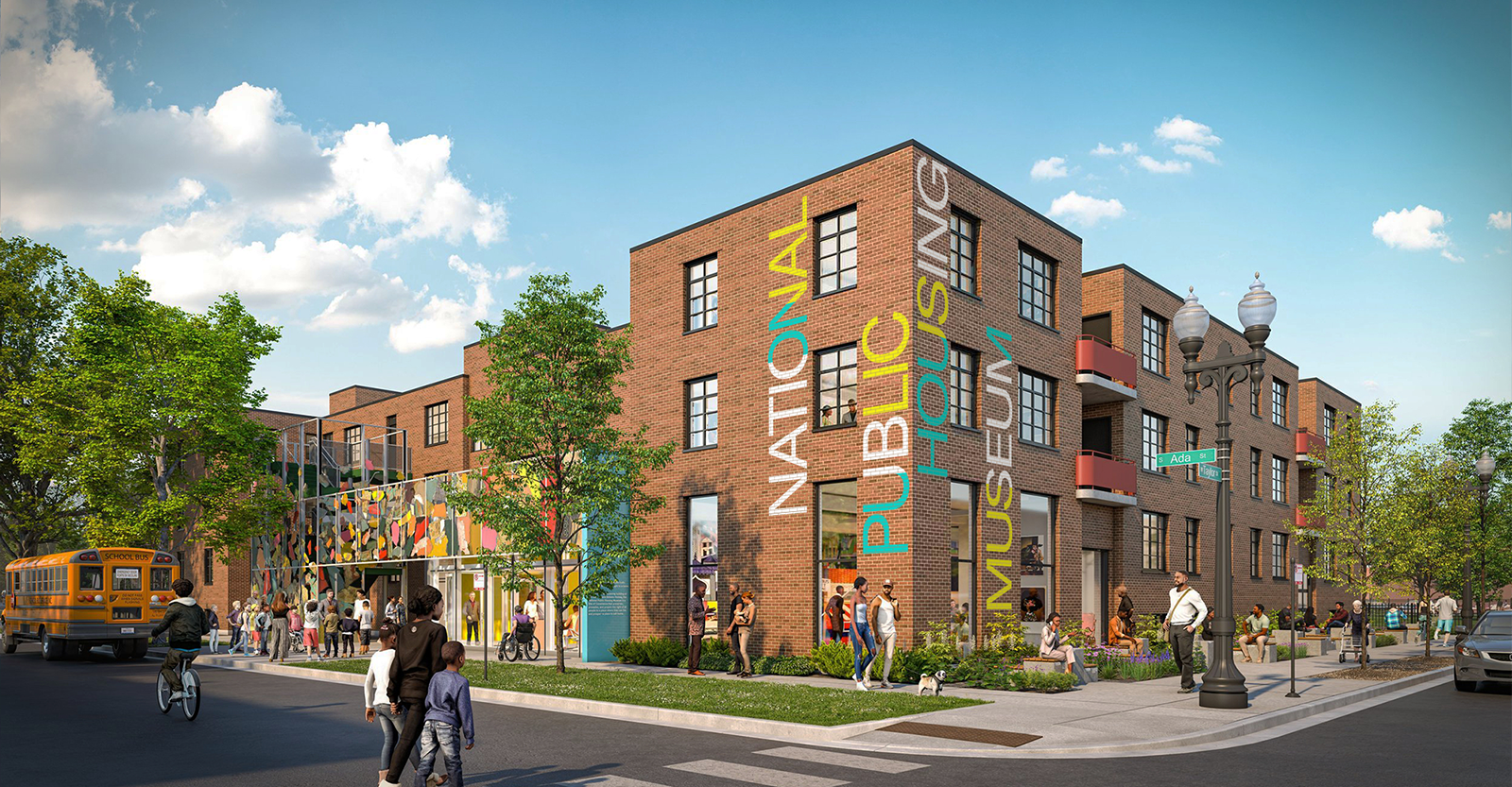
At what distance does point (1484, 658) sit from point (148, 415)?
38.4m

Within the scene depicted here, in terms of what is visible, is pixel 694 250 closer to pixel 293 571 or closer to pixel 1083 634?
pixel 1083 634

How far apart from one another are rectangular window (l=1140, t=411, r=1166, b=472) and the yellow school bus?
95.6ft

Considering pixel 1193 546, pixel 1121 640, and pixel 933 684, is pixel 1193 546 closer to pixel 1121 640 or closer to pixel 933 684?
pixel 1121 640

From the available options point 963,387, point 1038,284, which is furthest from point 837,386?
point 1038,284

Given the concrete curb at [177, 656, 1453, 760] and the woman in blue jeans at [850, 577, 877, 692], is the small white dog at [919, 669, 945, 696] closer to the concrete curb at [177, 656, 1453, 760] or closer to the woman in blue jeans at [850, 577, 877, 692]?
the woman in blue jeans at [850, 577, 877, 692]

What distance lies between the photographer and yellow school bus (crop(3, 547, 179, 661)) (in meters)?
29.0

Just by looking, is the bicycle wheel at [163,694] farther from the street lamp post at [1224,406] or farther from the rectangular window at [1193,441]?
the rectangular window at [1193,441]

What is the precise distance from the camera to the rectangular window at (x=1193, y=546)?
34.5 metres

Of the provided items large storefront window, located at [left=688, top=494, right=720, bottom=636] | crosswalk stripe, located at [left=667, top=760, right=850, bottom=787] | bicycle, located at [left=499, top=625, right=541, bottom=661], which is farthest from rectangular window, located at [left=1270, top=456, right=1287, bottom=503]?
crosswalk stripe, located at [left=667, top=760, right=850, bottom=787]

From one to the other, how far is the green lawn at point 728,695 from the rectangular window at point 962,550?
529 centimetres

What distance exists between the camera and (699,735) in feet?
42.8

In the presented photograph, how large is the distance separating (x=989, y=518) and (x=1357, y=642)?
17.9m

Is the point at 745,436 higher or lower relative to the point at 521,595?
higher

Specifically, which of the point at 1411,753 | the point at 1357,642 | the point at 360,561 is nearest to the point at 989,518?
the point at 1411,753
